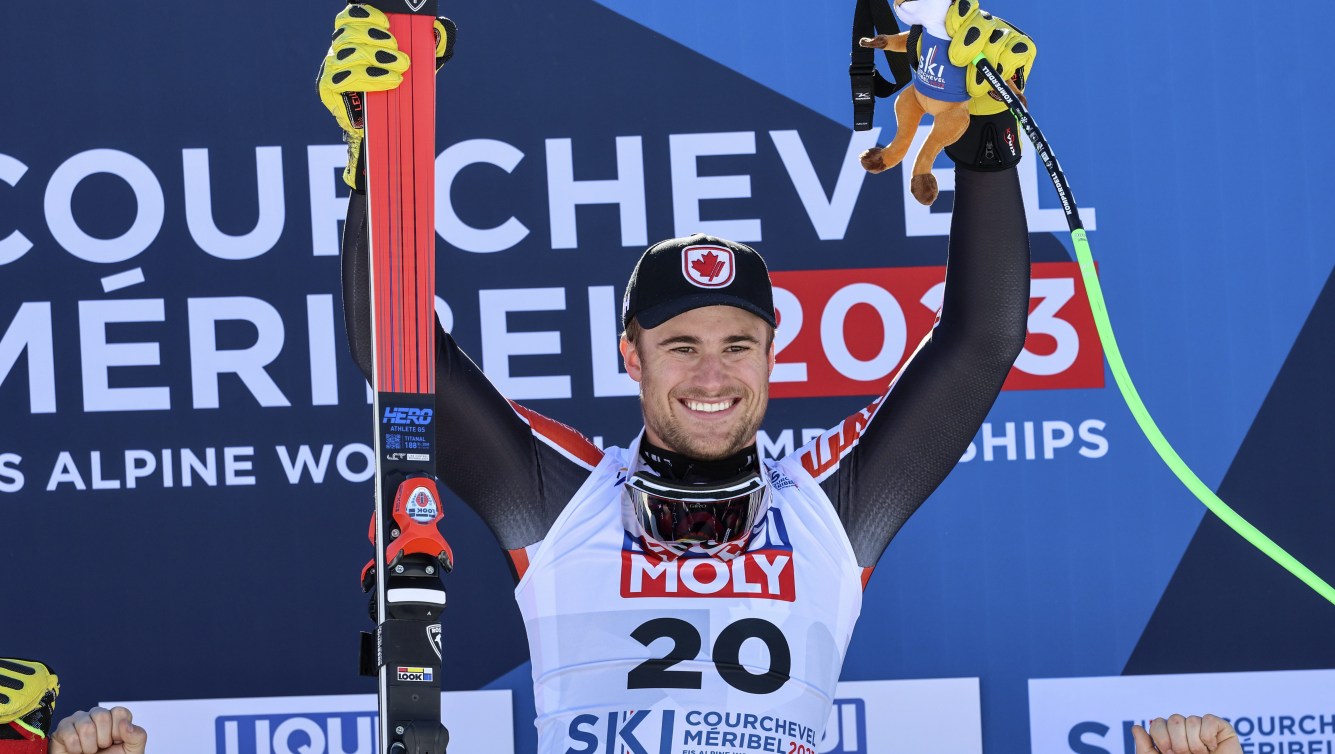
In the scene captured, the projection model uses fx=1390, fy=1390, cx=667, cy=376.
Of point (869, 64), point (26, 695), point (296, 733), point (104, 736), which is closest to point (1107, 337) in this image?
point (869, 64)

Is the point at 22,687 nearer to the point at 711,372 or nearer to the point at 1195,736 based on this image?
the point at 711,372

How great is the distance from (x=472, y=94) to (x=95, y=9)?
0.78 meters

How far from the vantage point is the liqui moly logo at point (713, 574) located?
185 centimetres

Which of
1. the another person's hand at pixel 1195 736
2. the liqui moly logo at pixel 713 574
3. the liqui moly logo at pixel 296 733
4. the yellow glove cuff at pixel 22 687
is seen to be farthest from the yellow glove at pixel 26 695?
the another person's hand at pixel 1195 736

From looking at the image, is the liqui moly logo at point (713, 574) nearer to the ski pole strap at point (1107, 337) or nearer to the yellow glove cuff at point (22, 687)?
the ski pole strap at point (1107, 337)

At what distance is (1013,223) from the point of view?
1894mm

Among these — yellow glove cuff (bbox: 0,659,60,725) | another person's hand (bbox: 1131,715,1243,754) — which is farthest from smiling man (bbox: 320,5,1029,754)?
yellow glove cuff (bbox: 0,659,60,725)

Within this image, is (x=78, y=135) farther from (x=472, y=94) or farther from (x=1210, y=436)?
(x=1210, y=436)

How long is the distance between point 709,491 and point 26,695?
1.08 meters

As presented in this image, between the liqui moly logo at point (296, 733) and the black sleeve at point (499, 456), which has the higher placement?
the black sleeve at point (499, 456)

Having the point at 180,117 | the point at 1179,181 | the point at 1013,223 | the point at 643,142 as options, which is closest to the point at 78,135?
the point at 180,117

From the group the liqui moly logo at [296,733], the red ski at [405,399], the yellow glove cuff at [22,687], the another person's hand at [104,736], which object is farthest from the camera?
the liqui moly logo at [296,733]

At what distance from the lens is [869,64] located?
194 cm

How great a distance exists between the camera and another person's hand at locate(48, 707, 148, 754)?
1878 millimetres
